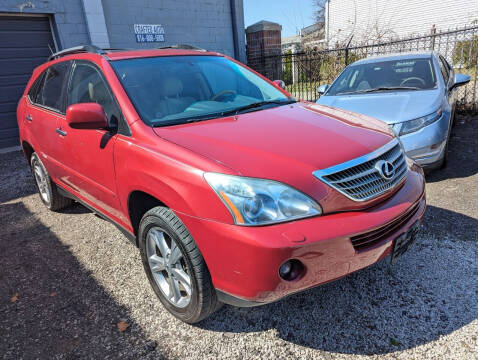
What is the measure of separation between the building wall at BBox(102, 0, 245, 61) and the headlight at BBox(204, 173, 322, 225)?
8009 mm

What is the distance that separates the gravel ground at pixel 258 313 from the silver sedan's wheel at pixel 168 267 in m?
0.20

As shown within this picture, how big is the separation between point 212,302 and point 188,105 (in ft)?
4.74

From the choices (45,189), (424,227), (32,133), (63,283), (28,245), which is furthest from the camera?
(45,189)

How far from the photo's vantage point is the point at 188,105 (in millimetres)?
2646

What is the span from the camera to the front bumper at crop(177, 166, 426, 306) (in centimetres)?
166

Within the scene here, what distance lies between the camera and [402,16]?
21250 millimetres

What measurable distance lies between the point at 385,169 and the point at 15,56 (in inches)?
325

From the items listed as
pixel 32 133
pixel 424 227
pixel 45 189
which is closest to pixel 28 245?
pixel 45 189

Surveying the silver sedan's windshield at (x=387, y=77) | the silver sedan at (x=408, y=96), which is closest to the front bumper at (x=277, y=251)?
the silver sedan at (x=408, y=96)

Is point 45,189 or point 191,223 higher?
point 191,223

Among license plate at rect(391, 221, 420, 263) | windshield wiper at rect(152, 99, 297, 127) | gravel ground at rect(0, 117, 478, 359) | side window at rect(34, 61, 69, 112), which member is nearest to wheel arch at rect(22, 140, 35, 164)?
side window at rect(34, 61, 69, 112)

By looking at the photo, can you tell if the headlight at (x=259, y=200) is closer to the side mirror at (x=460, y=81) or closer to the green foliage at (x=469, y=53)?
the side mirror at (x=460, y=81)

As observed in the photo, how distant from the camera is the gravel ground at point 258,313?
2045 mm

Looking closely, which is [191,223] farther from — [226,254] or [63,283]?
[63,283]
